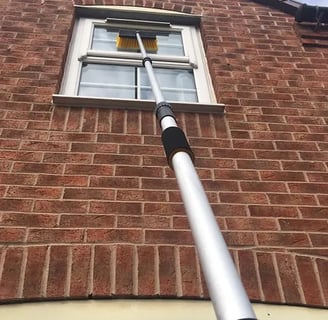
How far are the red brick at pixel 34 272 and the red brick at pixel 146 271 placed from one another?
0.45m

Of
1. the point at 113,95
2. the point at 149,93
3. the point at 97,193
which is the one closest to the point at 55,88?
the point at 113,95

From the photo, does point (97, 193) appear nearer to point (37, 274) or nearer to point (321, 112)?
point (37, 274)

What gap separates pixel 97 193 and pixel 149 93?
1.34m

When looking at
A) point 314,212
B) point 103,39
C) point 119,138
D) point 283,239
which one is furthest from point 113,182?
point 103,39

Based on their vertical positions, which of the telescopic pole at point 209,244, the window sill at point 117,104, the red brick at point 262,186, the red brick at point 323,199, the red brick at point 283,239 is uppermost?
the window sill at point 117,104

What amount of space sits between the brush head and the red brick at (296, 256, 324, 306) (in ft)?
8.25

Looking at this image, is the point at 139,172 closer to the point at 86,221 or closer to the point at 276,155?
the point at 86,221

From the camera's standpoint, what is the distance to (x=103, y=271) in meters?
2.12

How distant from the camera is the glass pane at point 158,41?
4324mm

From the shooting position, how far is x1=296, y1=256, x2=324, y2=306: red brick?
83.2 inches

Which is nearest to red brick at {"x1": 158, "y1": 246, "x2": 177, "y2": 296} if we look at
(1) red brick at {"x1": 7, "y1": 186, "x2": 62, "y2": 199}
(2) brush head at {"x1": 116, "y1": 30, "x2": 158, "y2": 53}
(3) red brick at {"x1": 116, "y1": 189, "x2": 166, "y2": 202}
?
(3) red brick at {"x1": 116, "y1": 189, "x2": 166, "y2": 202}

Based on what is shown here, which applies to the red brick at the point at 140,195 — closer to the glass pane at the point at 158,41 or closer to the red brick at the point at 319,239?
the red brick at the point at 319,239

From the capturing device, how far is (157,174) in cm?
273

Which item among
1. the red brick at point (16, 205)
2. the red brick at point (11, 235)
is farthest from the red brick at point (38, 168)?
the red brick at point (11, 235)
